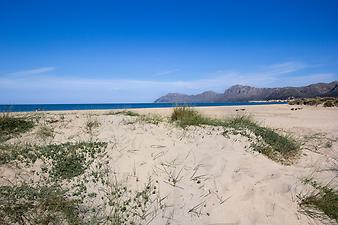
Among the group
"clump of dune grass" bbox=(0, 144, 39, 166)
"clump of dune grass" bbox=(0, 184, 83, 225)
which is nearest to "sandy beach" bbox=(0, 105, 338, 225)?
"clump of dune grass" bbox=(0, 144, 39, 166)

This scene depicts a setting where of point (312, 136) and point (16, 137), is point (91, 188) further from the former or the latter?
point (312, 136)

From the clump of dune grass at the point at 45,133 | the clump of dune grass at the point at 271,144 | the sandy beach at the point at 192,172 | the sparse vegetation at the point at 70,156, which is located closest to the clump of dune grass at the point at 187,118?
the sandy beach at the point at 192,172

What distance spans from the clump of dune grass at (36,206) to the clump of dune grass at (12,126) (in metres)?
2.44

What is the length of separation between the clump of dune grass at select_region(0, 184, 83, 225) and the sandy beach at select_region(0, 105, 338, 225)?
358 millimetres

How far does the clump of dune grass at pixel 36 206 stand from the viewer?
3.73m

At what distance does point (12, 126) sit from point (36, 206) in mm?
3445

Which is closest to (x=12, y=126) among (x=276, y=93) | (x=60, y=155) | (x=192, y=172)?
(x=60, y=155)

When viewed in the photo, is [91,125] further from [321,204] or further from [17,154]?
[321,204]

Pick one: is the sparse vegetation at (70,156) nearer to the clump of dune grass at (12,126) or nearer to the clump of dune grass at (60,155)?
the clump of dune grass at (60,155)

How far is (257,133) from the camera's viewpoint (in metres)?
7.90

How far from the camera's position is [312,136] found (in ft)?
32.9

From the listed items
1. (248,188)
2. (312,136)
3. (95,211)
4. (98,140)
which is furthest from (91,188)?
(312,136)

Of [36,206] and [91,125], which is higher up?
[91,125]

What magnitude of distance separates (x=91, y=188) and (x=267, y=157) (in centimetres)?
380
